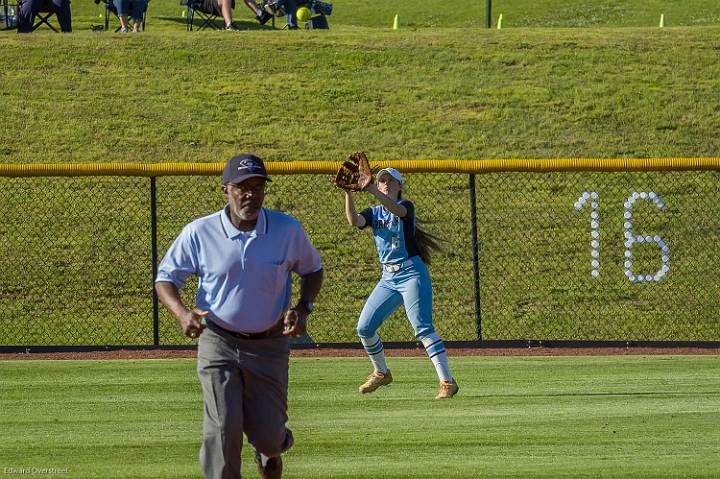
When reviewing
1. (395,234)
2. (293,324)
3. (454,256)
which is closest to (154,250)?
(454,256)

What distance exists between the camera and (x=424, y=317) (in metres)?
10.6

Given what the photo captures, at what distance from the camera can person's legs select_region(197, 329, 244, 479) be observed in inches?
254

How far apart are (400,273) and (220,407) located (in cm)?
435

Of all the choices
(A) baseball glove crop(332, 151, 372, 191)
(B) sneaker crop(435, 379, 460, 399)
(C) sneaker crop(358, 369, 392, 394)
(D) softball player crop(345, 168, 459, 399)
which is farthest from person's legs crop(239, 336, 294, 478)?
(C) sneaker crop(358, 369, 392, 394)

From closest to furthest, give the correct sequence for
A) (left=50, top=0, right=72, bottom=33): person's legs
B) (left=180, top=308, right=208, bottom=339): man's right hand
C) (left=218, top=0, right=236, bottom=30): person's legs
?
(left=180, top=308, right=208, bottom=339): man's right hand → (left=218, top=0, right=236, bottom=30): person's legs → (left=50, top=0, right=72, bottom=33): person's legs

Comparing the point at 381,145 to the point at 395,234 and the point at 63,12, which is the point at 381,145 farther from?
the point at 395,234

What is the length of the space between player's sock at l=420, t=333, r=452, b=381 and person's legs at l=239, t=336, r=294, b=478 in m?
3.94

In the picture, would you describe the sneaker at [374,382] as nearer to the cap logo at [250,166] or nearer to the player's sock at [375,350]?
the player's sock at [375,350]

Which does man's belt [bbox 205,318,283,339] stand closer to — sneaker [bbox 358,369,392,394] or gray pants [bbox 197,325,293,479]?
gray pants [bbox 197,325,293,479]

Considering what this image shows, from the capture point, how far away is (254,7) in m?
27.7

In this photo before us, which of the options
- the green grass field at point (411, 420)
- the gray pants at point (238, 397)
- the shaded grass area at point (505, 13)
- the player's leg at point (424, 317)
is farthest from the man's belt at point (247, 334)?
the shaded grass area at point (505, 13)

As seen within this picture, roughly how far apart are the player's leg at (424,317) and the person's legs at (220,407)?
4.12 m

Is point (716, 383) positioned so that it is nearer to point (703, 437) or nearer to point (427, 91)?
point (703, 437)

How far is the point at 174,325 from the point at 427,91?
9200 mm
